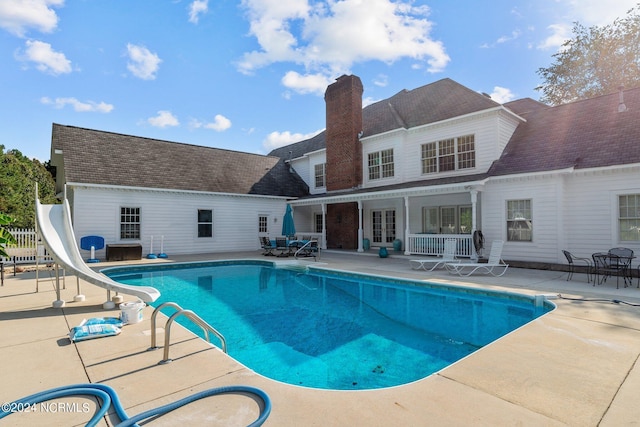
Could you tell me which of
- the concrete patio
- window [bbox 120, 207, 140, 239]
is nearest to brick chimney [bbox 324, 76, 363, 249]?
window [bbox 120, 207, 140, 239]

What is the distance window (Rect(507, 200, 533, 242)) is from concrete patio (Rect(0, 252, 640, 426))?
7.28 metres

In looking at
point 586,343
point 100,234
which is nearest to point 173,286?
point 100,234

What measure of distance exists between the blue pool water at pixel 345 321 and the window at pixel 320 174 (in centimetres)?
1115

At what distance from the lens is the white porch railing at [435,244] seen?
13500 mm

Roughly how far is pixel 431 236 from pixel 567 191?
5.10 metres

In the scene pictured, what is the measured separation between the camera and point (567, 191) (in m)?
11.7

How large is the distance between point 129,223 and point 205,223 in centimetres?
371

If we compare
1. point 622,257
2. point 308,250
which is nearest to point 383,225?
point 308,250

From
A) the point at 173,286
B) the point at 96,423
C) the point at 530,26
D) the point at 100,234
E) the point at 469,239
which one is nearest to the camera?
the point at 96,423

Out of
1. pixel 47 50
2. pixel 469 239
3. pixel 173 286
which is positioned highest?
pixel 47 50

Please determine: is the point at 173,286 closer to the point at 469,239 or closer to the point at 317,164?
the point at 469,239

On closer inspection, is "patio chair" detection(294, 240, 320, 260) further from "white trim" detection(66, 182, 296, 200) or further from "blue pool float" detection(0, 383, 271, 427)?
"blue pool float" detection(0, 383, 271, 427)

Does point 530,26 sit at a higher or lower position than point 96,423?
higher

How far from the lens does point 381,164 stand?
18.2m
